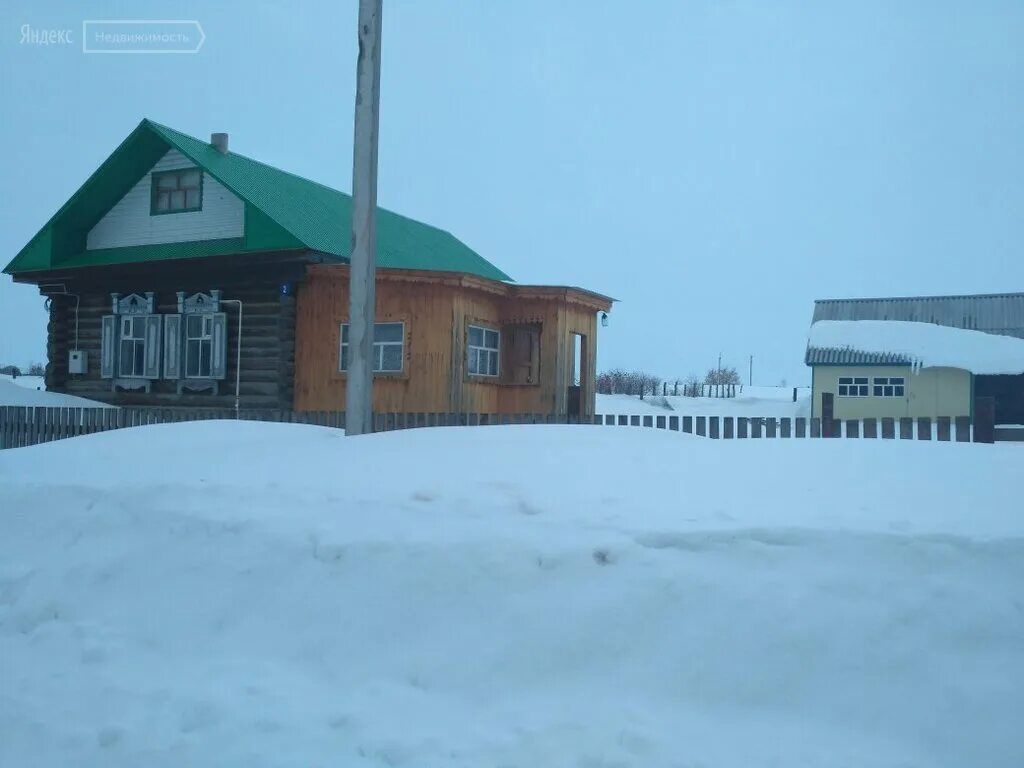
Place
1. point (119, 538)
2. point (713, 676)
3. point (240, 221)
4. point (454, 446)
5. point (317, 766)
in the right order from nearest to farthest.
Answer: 1. point (317, 766)
2. point (713, 676)
3. point (119, 538)
4. point (454, 446)
5. point (240, 221)

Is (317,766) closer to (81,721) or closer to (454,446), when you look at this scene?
(81,721)

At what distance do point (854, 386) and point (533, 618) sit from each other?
1143 inches

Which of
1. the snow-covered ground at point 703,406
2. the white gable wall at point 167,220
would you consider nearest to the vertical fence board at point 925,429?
the white gable wall at point 167,220

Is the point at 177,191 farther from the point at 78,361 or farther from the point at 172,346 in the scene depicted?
the point at 78,361

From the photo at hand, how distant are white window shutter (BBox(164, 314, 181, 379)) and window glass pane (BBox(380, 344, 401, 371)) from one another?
502 cm

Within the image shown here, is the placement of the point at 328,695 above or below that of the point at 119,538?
below

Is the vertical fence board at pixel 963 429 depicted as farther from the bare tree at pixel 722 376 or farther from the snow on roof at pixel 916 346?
the bare tree at pixel 722 376

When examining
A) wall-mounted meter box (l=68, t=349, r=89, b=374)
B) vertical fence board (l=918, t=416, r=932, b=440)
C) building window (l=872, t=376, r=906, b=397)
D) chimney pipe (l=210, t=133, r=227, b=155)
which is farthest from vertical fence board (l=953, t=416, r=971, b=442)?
building window (l=872, t=376, r=906, b=397)

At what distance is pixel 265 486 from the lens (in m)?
6.10

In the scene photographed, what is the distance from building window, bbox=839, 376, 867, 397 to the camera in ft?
101

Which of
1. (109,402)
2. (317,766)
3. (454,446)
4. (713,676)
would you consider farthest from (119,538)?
(109,402)

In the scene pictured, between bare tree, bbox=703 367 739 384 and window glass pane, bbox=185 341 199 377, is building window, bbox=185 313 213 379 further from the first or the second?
bare tree, bbox=703 367 739 384

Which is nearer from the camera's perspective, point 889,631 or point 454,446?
point 889,631

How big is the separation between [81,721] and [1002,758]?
12.4ft
